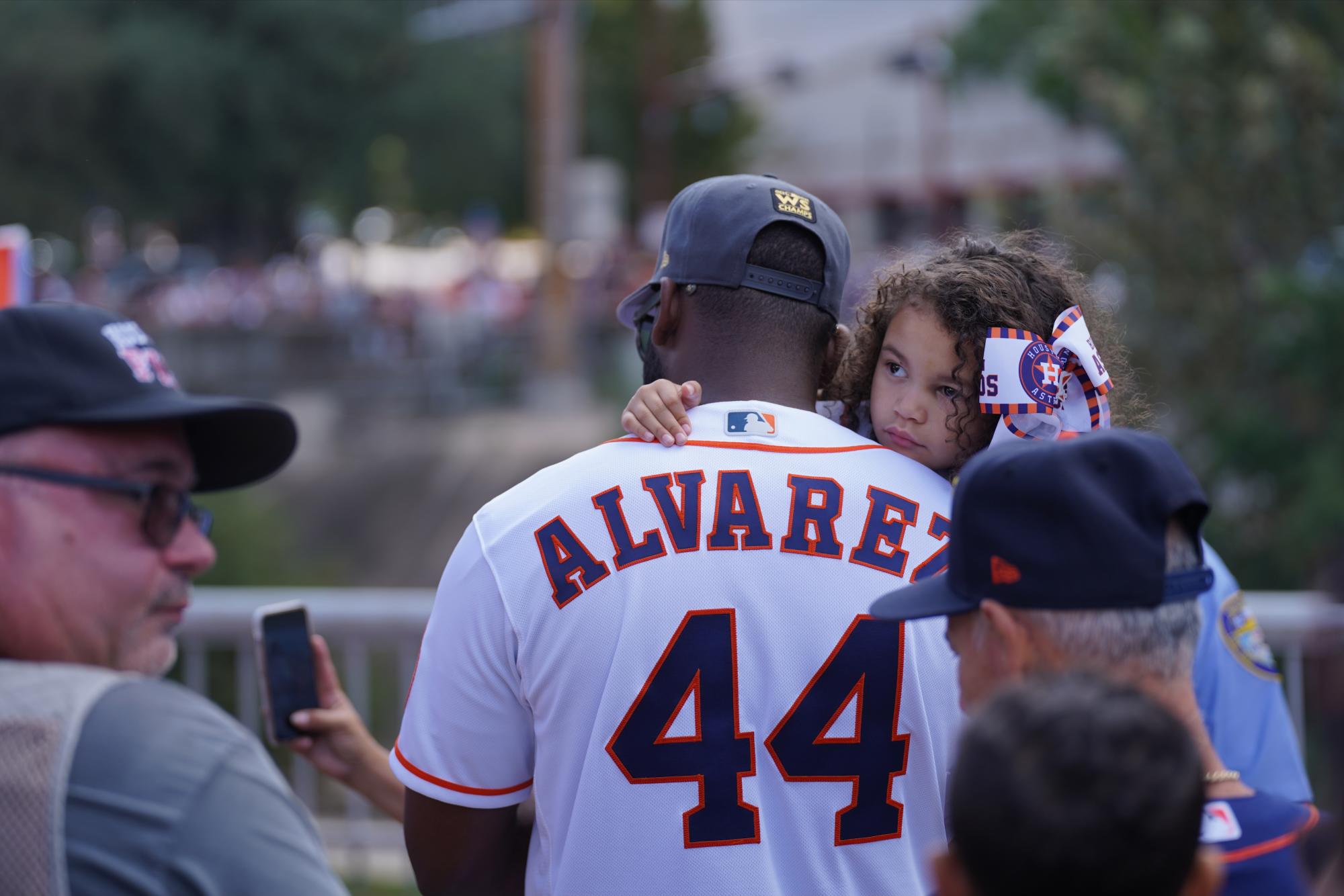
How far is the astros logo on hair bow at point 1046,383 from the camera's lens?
2453 millimetres

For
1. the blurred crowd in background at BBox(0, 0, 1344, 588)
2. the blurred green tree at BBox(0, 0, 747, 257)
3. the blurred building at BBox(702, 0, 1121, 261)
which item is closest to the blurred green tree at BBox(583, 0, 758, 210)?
the blurred crowd in background at BBox(0, 0, 1344, 588)

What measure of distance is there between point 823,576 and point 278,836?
0.93 metres

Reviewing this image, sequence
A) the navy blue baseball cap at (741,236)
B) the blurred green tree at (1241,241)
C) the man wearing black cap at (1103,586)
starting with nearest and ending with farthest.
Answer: the man wearing black cap at (1103,586)
the navy blue baseball cap at (741,236)
the blurred green tree at (1241,241)

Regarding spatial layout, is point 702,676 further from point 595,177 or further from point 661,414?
point 595,177

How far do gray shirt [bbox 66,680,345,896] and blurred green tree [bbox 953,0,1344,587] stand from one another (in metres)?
8.36

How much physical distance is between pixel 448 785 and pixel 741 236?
1086mm

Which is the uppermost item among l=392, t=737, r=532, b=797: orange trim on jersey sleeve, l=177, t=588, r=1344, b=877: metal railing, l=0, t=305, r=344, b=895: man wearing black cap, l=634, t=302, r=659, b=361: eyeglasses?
l=634, t=302, r=659, b=361: eyeglasses

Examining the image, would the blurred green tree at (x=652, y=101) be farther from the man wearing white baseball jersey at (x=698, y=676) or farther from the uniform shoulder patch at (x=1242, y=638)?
the man wearing white baseball jersey at (x=698, y=676)

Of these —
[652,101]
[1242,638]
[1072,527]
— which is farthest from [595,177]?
[1072,527]

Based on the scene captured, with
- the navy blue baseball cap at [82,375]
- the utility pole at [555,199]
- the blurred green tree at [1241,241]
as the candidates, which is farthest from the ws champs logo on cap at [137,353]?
the utility pole at [555,199]

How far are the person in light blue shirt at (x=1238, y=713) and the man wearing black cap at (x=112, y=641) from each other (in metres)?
2.20

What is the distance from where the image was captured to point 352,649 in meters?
5.24

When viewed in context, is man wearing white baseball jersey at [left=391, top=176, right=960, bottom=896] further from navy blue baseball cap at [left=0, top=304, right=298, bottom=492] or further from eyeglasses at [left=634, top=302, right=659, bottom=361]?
navy blue baseball cap at [left=0, top=304, right=298, bottom=492]

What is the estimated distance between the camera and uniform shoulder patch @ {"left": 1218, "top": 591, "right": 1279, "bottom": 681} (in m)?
3.14
